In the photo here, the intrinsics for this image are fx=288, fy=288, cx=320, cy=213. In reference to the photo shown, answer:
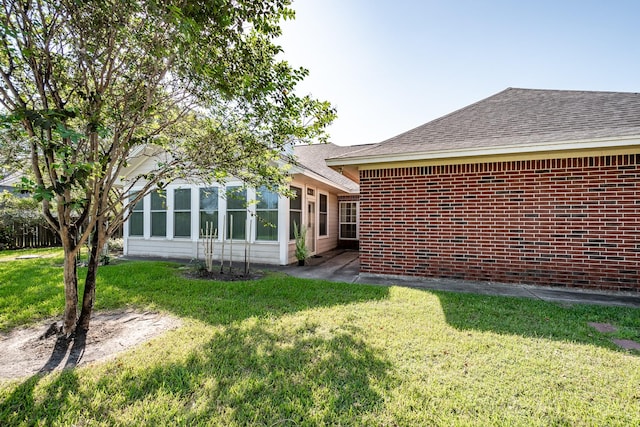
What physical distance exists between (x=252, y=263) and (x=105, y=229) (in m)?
5.43

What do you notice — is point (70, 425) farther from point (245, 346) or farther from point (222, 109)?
point (222, 109)

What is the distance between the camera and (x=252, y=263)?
8.99m

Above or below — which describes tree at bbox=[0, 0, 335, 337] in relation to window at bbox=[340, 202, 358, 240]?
above

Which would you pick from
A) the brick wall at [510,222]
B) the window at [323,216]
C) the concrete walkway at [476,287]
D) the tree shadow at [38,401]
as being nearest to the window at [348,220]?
the window at [323,216]

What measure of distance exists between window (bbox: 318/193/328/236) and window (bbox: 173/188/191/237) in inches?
188

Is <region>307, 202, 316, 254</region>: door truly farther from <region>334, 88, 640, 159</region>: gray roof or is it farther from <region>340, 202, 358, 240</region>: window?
<region>334, 88, 640, 159</region>: gray roof

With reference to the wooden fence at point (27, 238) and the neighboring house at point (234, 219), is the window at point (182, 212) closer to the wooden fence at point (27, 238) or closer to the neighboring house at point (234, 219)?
the neighboring house at point (234, 219)

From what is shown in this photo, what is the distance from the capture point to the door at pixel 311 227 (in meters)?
10.5

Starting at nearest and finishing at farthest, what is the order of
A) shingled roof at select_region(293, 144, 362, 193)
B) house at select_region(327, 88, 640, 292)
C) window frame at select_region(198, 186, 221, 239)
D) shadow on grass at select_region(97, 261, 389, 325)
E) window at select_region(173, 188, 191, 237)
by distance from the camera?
shadow on grass at select_region(97, 261, 389, 325) < house at select_region(327, 88, 640, 292) < window frame at select_region(198, 186, 221, 239) < window at select_region(173, 188, 191, 237) < shingled roof at select_region(293, 144, 362, 193)

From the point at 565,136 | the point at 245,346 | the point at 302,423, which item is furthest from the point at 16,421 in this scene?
the point at 565,136

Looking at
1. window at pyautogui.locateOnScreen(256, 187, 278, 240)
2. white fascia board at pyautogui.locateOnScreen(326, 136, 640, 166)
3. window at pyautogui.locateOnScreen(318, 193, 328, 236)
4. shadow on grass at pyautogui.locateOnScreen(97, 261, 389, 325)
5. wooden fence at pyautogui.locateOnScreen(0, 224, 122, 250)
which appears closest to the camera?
shadow on grass at pyautogui.locateOnScreen(97, 261, 389, 325)

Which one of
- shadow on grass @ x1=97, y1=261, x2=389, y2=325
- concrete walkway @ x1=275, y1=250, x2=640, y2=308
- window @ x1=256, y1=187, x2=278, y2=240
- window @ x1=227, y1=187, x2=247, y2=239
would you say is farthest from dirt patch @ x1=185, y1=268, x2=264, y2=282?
window @ x1=227, y1=187, x2=247, y2=239

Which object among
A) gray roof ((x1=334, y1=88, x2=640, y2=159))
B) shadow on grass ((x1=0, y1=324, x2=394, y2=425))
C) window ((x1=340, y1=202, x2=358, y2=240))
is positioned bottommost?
shadow on grass ((x1=0, y1=324, x2=394, y2=425))

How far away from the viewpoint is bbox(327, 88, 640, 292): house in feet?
17.8
